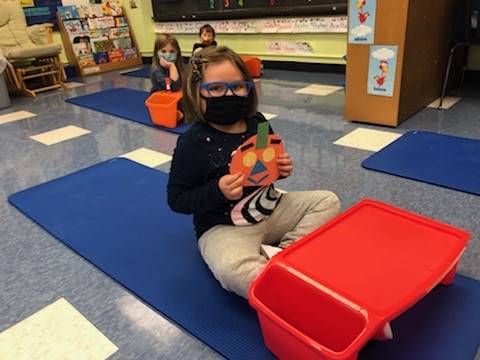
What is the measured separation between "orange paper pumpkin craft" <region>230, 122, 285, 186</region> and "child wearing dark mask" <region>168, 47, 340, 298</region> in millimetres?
15

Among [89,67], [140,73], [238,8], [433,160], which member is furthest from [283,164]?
[89,67]

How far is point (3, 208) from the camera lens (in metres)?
1.50

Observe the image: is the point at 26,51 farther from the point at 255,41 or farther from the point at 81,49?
the point at 255,41

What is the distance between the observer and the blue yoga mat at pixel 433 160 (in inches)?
55.6

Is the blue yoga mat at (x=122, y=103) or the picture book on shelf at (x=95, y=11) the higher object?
the picture book on shelf at (x=95, y=11)

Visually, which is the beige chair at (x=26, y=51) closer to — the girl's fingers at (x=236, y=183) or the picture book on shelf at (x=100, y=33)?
the picture book on shelf at (x=100, y=33)

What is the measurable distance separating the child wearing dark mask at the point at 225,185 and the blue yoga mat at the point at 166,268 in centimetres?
9

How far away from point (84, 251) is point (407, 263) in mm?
864

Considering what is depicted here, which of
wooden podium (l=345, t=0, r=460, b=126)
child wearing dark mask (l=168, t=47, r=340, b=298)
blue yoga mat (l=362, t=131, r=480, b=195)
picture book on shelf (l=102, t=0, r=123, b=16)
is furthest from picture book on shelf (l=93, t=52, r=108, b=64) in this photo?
child wearing dark mask (l=168, t=47, r=340, b=298)

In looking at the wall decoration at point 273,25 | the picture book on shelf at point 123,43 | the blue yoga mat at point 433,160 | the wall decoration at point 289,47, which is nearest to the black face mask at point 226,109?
the blue yoga mat at point 433,160

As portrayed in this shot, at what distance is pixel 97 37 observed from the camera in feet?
13.8

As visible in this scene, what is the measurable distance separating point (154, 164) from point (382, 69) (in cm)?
112

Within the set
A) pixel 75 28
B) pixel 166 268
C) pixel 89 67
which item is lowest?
pixel 166 268

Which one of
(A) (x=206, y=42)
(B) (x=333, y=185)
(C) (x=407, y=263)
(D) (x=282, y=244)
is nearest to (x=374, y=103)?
(B) (x=333, y=185)
